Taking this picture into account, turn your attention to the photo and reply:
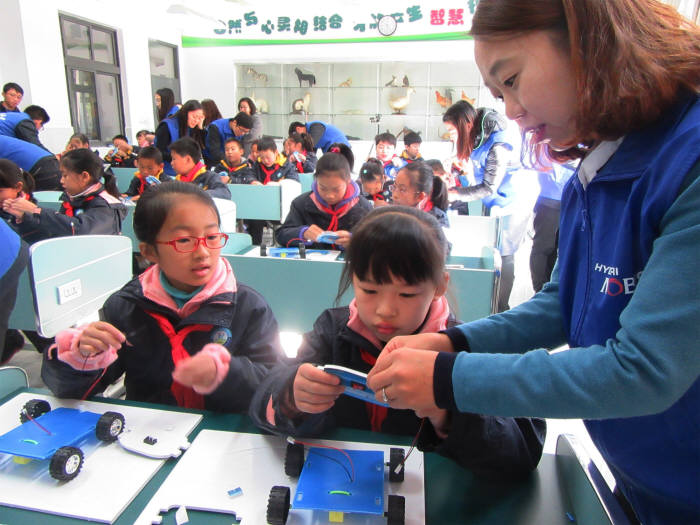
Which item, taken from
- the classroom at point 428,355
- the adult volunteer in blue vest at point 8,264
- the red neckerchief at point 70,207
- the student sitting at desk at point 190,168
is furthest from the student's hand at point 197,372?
the student sitting at desk at point 190,168

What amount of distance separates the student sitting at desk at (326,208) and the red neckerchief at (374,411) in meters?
1.67

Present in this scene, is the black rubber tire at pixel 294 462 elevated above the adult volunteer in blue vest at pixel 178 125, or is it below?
below

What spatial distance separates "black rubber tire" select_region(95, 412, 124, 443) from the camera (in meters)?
0.85

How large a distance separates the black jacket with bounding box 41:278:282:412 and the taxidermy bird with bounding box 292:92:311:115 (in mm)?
9540

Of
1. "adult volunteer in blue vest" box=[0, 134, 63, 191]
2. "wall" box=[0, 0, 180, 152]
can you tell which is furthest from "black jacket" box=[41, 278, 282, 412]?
"wall" box=[0, 0, 180, 152]

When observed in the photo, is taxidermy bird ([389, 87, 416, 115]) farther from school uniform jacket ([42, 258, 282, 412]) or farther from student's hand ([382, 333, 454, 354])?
student's hand ([382, 333, 454, 354])

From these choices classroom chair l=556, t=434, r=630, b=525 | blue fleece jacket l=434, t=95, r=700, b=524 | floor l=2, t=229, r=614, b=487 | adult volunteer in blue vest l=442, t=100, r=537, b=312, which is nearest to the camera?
blue fleece jacket l=434, t=95, r=700, b=524

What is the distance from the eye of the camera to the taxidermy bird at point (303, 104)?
33.3ft

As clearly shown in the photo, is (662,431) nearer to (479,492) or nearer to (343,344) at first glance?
(479,492)

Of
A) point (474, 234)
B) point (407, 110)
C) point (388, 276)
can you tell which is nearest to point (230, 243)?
point (474, 234)

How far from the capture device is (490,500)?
0.77 metres

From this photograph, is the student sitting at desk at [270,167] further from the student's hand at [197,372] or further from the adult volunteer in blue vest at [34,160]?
the student's hand at [197,372]

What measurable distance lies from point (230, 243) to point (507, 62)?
218cm

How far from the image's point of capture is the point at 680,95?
58 cm
